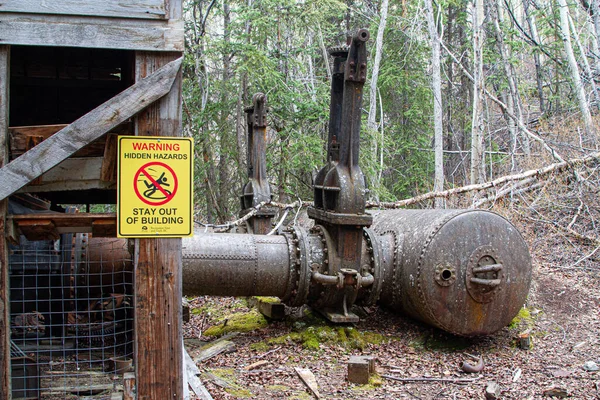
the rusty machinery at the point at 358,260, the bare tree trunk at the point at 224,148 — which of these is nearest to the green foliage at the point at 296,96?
the bare tree trunk at the point at 224,148

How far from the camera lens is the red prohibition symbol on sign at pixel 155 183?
3654 millimetres

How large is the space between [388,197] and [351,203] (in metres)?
7.22

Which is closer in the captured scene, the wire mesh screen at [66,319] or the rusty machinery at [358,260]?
the wire mesh screen at [66,319]

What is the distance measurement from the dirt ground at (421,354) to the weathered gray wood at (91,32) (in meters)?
3.16

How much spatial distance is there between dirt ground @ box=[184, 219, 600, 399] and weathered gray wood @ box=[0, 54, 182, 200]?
2730mm

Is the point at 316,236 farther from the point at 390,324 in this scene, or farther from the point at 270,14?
the point at 270,14

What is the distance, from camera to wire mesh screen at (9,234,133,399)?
14.9ft

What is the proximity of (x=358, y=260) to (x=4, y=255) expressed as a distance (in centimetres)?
417

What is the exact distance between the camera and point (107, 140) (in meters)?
3.82

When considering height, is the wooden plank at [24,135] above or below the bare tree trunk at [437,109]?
below

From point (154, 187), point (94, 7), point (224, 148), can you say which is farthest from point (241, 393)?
point (224, 148)

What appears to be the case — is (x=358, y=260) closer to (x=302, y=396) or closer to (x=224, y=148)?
(x=302, y=396)

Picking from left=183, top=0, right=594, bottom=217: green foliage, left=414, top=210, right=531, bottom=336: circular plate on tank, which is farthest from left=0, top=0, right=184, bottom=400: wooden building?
left=183, top=0, right=594, bottom=217: green foliage

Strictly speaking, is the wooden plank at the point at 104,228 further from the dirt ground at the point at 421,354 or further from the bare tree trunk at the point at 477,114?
the bare tree trunk at the point at 477,114
